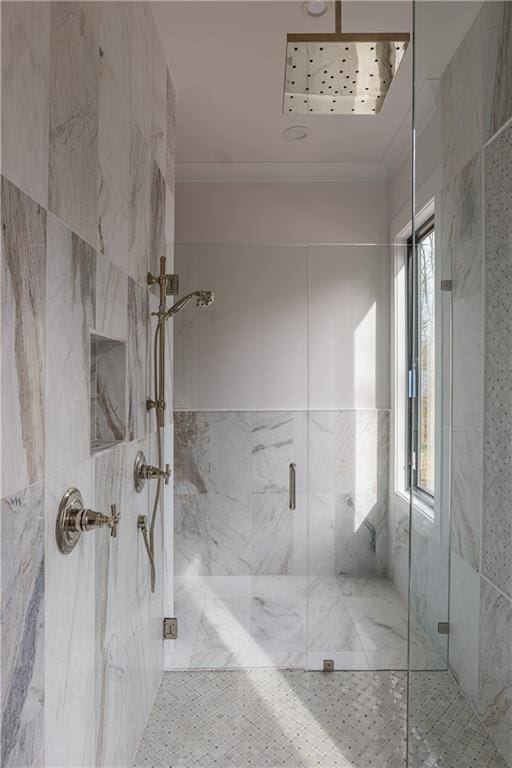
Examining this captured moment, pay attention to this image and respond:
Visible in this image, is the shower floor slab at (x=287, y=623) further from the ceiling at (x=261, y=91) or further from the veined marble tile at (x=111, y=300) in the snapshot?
the ceiling at (x=261, y=91)

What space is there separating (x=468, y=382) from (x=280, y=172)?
2551mm

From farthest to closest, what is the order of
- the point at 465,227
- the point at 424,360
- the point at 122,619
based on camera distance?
the point at 122,619, the point at 424,360, the point at 465,227

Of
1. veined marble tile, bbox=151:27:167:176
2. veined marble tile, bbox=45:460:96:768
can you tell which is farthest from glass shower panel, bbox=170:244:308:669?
veined marble tile, bbox=45:460:96:768

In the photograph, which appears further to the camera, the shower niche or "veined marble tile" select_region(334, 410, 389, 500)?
"veined marble tile" select_region(334, 410, 389, 500)

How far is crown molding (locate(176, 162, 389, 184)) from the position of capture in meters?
3.28

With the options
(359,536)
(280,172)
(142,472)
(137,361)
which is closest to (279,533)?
(359,536)

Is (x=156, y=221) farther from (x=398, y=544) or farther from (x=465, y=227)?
(x=398, y=544)

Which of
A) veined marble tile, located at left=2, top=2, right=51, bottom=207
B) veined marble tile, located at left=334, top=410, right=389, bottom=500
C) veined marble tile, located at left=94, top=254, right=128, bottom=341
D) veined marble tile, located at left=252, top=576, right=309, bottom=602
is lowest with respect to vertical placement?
veined marble tile, located at left=252, top=576, right=309, bottom=602

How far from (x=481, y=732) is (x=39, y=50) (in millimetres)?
1602

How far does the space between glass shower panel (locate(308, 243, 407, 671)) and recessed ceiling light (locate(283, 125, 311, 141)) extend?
2.89ft

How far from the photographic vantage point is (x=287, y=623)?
2385mm

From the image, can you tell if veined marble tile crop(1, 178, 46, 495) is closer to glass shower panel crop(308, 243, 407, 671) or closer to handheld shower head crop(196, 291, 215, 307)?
handheld shower head crop(196, 291, 215, 307)

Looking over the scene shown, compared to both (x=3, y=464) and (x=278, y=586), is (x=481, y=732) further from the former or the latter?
(x=278, y=586)

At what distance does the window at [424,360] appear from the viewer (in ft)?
4.32
